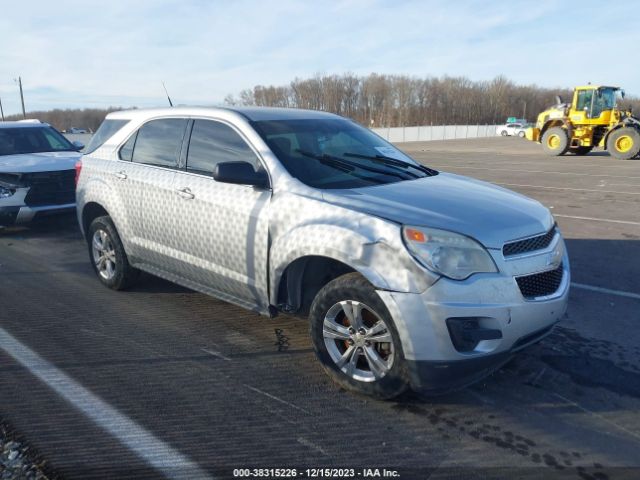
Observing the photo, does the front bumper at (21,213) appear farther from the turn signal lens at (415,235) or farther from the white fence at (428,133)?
the white fence at (428,133)

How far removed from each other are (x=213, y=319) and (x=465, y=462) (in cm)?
261

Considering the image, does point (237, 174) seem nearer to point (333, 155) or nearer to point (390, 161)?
point (333, 155)

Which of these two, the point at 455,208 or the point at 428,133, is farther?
the point at 428,133

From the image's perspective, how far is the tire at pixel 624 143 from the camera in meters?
20.7

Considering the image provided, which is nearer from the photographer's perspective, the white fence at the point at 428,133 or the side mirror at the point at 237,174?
the side mirror at the point at 237,174

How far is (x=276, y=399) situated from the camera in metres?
3.38

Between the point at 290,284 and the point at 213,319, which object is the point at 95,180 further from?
the point at 290,284

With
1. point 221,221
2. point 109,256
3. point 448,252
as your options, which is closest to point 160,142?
point 221,221

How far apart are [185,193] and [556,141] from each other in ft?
75.6

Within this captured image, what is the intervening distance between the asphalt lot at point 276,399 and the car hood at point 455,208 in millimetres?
1066

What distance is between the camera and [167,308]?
16.4 ft

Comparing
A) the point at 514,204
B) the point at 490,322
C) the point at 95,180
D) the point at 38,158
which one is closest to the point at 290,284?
the point at 490,322

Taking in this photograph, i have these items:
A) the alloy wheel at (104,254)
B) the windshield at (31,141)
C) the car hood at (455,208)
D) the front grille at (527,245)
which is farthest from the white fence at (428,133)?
the front grille at (527,245)

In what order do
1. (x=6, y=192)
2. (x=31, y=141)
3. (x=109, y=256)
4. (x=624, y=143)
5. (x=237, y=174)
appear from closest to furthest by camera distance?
(x=237, y=174) < (x=109, y=256) < (x=6, y=192) < (x=31, y=141) < (x=624, y=143)
